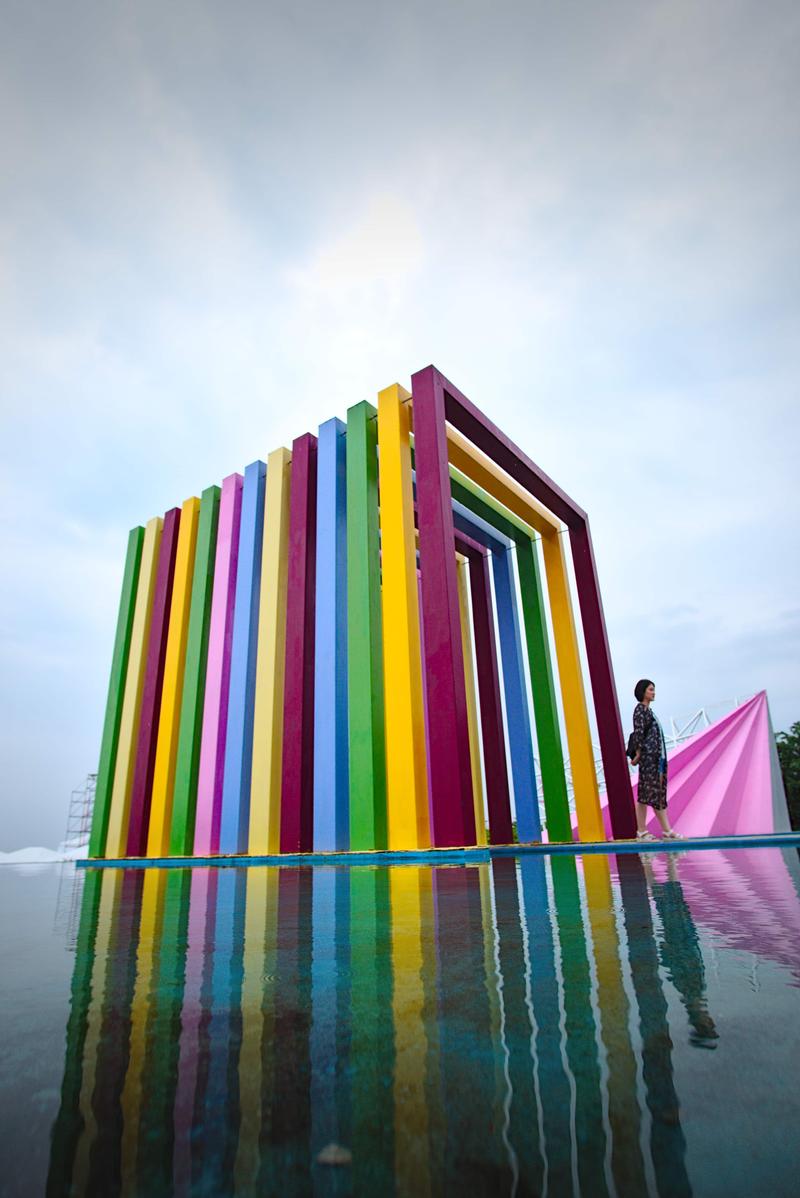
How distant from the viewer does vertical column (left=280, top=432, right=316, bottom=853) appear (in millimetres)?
6598

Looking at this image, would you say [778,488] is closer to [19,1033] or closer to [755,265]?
[755,265]

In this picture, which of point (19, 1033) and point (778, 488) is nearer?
point (19, 1033)

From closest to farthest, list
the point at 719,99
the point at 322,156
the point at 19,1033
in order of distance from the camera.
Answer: the point at 19,1033
the point at 719,99
the point at 322,156

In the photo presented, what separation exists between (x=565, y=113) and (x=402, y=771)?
12284 mm

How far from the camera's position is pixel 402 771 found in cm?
557

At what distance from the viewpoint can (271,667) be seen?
7.26 m

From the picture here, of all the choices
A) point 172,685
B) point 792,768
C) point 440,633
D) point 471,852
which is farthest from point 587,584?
point 792,768

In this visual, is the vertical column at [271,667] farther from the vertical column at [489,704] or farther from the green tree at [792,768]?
the green tree at [792,768]

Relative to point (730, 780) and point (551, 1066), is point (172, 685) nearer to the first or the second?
point (551, 1066)

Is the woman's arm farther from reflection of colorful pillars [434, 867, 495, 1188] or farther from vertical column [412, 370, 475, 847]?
reflection of colorful pillars [434, 867, 495, 1188]

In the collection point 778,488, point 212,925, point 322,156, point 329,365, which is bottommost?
point 212,925

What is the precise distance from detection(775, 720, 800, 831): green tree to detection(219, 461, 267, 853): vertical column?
17289 millimetres

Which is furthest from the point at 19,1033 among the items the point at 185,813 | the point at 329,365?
the point at 329,365

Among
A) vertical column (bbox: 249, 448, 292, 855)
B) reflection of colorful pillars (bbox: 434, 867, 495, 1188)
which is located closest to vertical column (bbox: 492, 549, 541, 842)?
vertical column (bbox: 249, 448, 292, 855)
